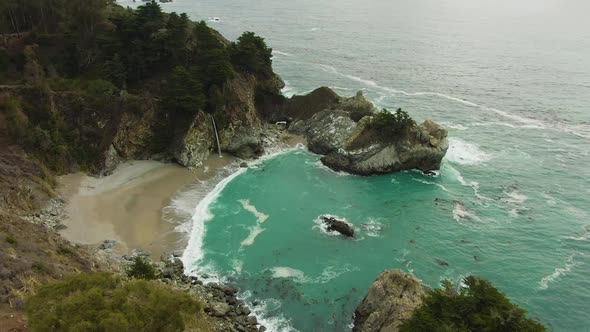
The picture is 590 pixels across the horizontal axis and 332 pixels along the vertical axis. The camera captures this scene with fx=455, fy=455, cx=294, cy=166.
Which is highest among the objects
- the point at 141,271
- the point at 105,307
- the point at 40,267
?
the point at 105,307

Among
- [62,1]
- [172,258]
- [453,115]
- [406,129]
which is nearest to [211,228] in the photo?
[172,258]

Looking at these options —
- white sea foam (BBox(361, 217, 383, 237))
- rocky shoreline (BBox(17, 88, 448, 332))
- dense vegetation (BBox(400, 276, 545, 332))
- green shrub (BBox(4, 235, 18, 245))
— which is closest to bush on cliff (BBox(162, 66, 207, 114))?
rocky shoreline (BBox(17, 88, 448, 332))

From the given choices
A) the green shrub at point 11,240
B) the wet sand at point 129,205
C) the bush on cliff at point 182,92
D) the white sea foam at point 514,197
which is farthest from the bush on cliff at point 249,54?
the green shrub at point 11,240

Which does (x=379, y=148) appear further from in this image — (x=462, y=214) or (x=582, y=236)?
(x=582, y=236)

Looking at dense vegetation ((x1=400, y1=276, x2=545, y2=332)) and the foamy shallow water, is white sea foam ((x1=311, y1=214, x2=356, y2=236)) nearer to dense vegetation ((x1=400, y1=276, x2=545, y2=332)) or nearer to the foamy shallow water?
the foamy shallow water

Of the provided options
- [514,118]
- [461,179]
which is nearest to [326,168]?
[461,179]

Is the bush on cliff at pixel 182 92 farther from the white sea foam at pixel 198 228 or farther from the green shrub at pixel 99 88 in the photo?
the white sea foam at pixel 198 228

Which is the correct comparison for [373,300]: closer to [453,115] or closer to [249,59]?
[249,59]
